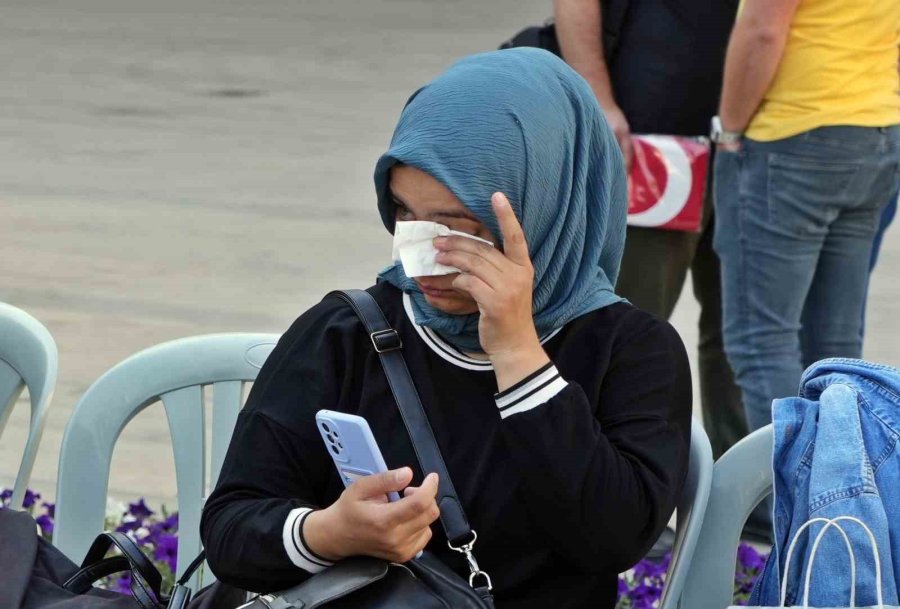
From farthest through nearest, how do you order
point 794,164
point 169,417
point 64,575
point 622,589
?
point 794,164 < point 622,589 < point 169,417 < point 64,575

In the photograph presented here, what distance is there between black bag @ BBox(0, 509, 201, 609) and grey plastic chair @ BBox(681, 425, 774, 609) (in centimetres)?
75

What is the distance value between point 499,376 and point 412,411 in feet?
0.51

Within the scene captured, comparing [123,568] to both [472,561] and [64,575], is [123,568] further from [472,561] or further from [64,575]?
[472,561]

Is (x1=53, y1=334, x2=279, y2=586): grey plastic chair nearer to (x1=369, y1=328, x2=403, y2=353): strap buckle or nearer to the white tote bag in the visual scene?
(x1=369, y1=328, x2=403, y2=353): strap buckle

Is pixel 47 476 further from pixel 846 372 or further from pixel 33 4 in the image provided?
pixel 33 4

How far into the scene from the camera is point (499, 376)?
1874 millimetres

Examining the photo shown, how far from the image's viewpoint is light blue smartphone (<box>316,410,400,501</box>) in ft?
5.81

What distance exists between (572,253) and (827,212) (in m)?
1.43

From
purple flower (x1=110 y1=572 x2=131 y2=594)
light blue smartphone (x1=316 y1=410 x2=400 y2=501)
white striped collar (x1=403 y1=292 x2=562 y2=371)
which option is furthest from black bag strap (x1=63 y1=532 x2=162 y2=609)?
purple flower (x1=110 y1=572 x2=131 y2=594)

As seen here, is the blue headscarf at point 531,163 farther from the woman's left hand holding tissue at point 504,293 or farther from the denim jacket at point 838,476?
the denim jacket at point 838,476

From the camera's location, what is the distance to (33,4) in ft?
43.3

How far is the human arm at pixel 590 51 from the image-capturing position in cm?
334

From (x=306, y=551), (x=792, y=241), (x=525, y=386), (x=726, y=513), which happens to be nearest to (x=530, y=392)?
(x=525, y=386)

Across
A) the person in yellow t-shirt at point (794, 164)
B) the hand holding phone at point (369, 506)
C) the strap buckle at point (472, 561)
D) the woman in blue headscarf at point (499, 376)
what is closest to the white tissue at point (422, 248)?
the woman in blue headscarf at point (499, 376)
